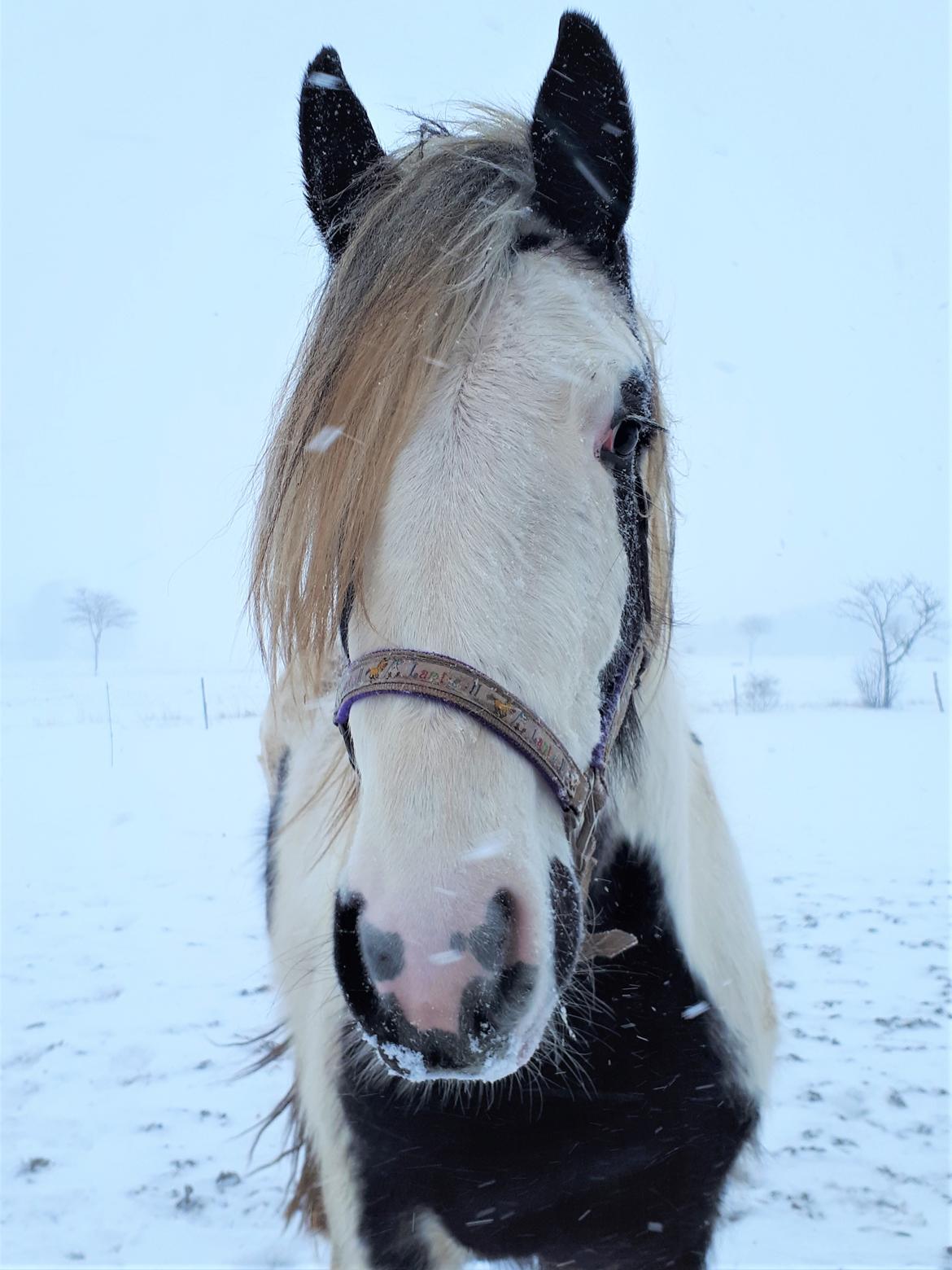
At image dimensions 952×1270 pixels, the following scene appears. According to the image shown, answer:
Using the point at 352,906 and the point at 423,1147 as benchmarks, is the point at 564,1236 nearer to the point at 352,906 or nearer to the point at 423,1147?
the point at 423,1147

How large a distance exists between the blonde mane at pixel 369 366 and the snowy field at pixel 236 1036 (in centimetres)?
167

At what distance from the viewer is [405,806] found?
3.51 feet

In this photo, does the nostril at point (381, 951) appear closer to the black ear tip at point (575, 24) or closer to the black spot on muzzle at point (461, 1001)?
the black spot on muzzle at point (461, 1001)

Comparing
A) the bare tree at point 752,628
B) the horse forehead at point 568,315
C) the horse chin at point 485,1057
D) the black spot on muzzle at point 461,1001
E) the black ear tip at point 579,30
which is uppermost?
the black ear tip at point 579,30

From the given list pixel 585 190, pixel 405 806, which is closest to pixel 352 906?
pixel 405 806

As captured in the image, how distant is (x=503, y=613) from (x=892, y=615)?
2728 cm

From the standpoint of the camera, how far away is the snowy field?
112 inches

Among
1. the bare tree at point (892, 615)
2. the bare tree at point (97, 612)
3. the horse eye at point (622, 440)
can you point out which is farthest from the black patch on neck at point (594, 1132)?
the bare tree at point (97, 612)

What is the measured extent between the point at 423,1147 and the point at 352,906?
989 mm

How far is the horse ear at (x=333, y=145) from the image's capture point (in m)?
1.81

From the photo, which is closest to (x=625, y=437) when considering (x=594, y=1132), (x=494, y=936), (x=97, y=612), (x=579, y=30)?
(x=579, y=30)

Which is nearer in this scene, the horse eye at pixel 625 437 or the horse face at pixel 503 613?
the horse face at pixel 503 613

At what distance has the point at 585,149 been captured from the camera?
66.4 inches

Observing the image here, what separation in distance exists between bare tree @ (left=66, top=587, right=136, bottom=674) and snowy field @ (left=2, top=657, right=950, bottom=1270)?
27180mm
